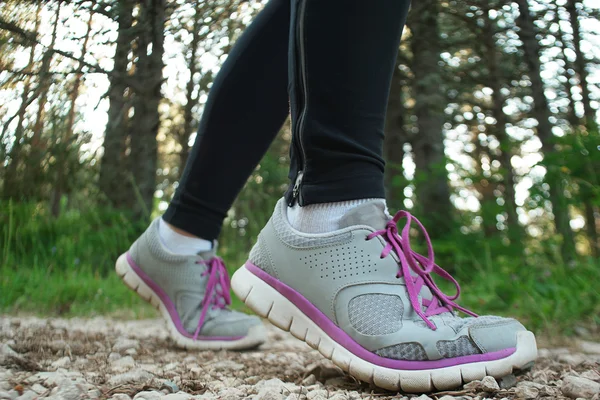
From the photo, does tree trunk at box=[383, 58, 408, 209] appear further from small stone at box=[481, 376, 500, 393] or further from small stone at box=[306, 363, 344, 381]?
small stone at box=[481, 376, 500, 393]

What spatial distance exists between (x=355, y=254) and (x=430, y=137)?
4.63m

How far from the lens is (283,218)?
123cm

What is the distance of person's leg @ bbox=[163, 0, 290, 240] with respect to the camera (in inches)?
56.9

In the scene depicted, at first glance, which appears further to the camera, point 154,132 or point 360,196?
point 154,132

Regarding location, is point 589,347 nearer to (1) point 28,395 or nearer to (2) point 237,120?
(2) point 237,120

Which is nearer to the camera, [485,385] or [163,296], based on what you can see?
[485,385]

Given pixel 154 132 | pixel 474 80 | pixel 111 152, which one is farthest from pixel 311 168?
pixel 474 80

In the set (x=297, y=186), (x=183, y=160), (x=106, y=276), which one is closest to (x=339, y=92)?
(x=297, y=186)

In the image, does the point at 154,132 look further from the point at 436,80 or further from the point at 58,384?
the point at 58,384

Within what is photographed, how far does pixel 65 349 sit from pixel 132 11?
3.18 feet

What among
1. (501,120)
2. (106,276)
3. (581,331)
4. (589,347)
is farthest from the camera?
(501,120)

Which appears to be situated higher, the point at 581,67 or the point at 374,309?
the point at 581,67

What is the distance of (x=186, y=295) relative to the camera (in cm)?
168

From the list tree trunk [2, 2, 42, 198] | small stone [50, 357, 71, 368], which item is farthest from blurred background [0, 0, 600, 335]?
small stone [50, 357, 71, 368]
